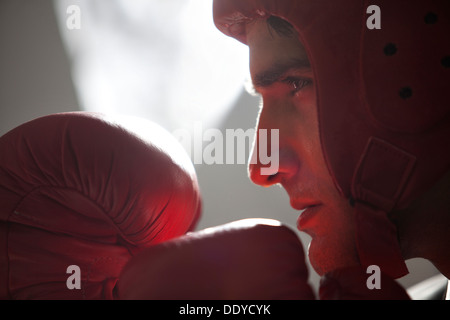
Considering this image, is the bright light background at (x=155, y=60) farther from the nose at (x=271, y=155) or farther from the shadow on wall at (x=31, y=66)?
the nose at (x=271, y=155)

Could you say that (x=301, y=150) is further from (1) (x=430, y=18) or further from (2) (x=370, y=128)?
(1) (x=430, y=18)

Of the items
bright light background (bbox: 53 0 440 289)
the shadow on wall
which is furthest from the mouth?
the shadow on wall

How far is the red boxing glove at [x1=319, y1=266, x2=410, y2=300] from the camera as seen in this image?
1.57 ft

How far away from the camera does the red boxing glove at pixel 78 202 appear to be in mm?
583

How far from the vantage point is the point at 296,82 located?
675 millimetres

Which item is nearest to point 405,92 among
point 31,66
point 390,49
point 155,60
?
point 390,49

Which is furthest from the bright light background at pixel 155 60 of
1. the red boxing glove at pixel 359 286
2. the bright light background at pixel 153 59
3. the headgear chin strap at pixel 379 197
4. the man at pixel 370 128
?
the red boxing glove at pixel 359 286

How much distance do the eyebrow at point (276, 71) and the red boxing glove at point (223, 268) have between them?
31cm

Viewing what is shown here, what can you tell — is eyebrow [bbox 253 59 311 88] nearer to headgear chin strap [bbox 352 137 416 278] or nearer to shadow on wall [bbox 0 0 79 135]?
headgear chin strap [bbox 352 137 416 278]

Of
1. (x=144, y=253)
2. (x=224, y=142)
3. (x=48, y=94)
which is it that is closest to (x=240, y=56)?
(x=224, y=142)

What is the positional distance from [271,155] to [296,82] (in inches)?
5.8

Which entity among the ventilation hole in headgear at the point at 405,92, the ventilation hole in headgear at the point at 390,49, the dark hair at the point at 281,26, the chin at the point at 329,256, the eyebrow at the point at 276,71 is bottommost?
the chin at the point at 329,256

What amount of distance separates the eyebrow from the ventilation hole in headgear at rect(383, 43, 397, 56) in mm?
132

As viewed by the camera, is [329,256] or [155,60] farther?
[155,60]
